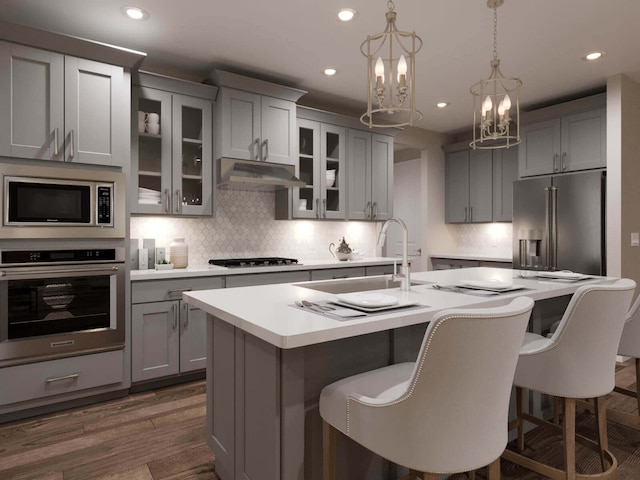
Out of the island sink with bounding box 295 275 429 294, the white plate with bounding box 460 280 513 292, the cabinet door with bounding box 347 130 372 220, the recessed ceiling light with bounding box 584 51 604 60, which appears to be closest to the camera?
the white plate with bounding box 460 280 513 292

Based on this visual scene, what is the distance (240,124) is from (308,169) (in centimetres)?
92

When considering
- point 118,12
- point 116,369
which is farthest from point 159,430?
point 118,12

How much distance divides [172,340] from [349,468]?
204 centimetres

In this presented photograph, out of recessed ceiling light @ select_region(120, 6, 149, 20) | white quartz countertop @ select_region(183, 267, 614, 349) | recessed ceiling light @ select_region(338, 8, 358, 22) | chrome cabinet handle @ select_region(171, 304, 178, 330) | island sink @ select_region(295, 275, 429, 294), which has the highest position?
recessed ceiling light @ select_region(338, 8, 358, 22)

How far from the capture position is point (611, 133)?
3.98 metres

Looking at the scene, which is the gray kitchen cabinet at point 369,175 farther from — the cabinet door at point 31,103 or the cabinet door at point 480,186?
the cabinet door at point 31,103

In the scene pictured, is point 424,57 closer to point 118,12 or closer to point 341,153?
point 341,153

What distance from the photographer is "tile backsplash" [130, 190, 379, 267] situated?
12.4 ft

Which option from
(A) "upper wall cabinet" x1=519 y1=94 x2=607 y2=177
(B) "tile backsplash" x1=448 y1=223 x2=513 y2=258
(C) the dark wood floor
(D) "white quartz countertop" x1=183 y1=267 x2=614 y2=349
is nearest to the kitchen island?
(D) "white quartz countertop" x1=183 y1=267 x2=614 y2=349

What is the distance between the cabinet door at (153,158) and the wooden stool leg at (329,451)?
100 inches

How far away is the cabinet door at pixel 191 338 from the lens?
10.9 ft

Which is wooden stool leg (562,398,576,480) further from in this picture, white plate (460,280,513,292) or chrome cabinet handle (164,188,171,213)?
chrome cabinet handle (164,188,171,213)

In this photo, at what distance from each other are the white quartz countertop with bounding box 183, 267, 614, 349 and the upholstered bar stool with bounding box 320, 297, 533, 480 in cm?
26

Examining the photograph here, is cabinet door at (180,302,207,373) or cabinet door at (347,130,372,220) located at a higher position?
cabinet door at (347,130,372,220)
